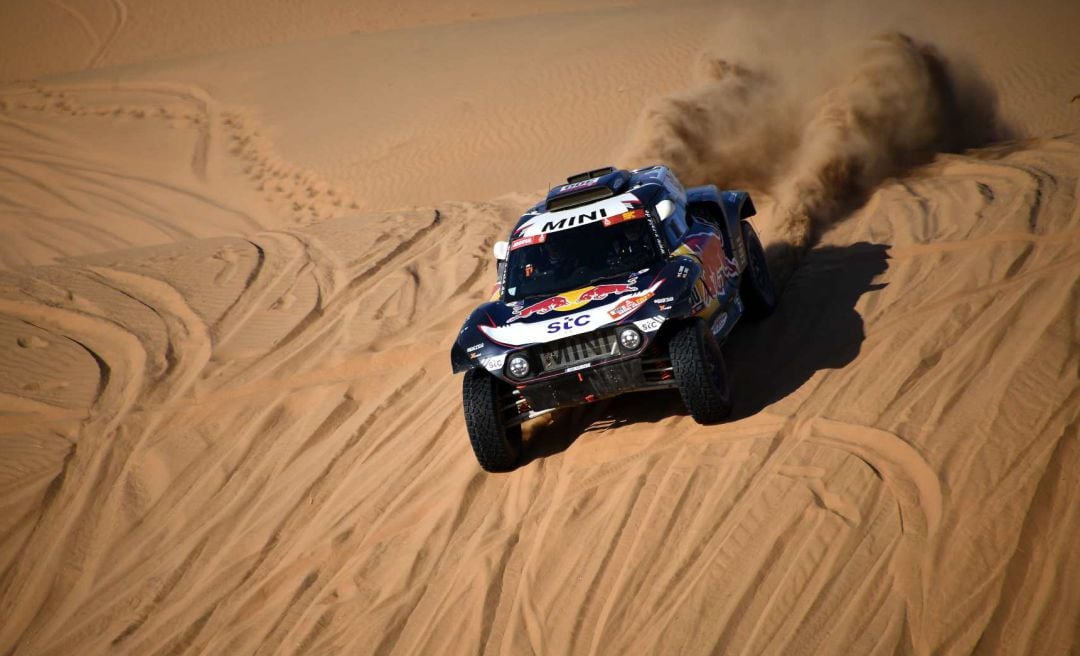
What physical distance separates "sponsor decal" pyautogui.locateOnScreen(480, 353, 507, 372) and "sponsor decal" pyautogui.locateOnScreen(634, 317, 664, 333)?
0.99 m

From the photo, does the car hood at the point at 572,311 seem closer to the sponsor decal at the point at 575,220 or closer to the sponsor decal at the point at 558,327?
the sponsor decal at the point at 558,327

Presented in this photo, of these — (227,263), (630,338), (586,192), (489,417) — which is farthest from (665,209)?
(227,263)

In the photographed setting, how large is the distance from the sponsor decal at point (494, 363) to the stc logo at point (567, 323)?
0.40 meters

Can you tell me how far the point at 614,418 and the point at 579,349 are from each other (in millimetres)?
1027

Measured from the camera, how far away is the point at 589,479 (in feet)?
21.6

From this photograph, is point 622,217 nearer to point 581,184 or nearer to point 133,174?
point 581,184

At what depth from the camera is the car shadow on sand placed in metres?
7.31

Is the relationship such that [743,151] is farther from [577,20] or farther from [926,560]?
[577,20]

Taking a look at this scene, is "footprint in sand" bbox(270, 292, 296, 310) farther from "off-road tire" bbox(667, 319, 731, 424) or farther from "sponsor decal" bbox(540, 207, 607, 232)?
"off-road tire" bbox(667, 319, 731, 424)

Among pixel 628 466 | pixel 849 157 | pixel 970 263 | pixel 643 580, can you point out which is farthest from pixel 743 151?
pixel 643 580

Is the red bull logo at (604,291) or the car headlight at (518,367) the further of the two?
the red bull logo at (604,291)

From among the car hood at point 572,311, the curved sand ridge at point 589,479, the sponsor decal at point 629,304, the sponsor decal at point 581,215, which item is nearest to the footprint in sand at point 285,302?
the curved sand ridge at point 589,479

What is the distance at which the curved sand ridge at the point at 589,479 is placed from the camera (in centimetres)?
491

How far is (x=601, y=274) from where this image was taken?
7387mm
